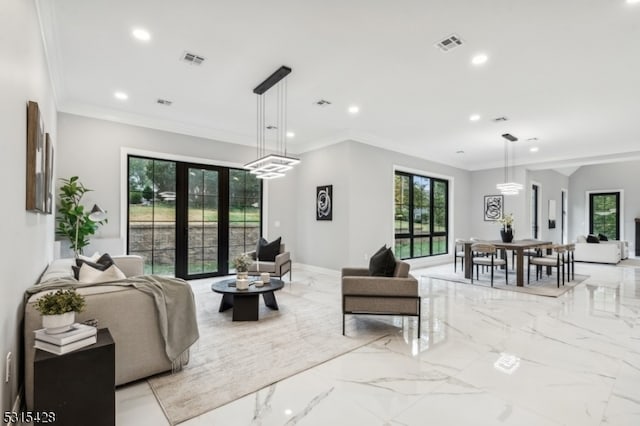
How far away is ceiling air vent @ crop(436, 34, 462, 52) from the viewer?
3.15 metres

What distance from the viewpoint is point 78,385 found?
1770 mm

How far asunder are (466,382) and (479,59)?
331 centimetres

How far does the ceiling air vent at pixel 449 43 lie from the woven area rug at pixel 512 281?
4.42m

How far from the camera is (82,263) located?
10.2ft

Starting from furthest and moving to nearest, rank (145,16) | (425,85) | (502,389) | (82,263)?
(425,85) → (82,263) → (145,16) → (502,389)

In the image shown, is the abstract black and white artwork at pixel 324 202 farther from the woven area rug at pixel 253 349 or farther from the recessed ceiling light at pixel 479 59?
the recessed ceiling light at pixel 479 59

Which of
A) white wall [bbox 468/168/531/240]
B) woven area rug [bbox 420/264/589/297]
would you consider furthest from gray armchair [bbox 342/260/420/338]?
white wall [bbox 468/168/531/240]

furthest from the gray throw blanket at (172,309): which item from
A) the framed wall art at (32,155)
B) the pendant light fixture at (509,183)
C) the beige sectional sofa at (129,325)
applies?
the pendant light fixture at (509,183)

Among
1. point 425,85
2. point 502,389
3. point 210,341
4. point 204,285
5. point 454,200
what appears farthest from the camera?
point 454,200

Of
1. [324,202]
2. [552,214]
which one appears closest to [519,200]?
[552,214]

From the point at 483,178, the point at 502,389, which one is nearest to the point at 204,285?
the point at 502,389

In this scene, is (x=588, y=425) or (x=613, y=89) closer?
(x=588, y=425)

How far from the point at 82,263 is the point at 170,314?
4.13 ft

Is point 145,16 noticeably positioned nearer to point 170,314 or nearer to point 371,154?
point 170,314
